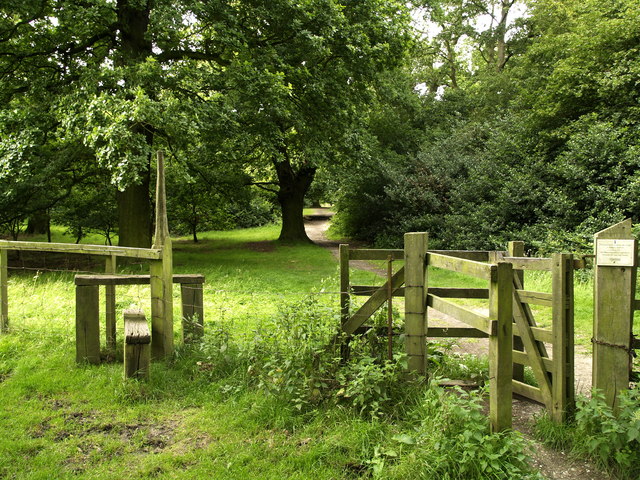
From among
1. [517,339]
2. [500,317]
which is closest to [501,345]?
[500,317]

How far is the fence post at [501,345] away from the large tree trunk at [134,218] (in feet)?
42.4

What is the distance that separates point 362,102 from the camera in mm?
17281

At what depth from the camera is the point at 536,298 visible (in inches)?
181

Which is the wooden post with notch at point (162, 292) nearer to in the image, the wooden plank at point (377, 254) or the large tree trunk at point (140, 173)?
the wooden plank at point (377, 254)

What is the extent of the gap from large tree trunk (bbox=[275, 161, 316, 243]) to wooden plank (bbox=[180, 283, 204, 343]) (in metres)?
16.0

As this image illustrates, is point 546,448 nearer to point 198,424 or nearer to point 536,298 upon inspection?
point 536,298

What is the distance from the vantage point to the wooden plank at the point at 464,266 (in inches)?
138

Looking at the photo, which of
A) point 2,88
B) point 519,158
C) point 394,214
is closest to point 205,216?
point 394,214

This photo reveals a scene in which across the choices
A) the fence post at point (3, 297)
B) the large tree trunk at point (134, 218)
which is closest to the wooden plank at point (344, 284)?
the fence post at point (3, 297)

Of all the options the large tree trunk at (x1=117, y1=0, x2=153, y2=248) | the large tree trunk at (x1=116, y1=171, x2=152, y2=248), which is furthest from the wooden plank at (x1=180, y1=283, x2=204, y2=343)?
the large tree trunk at (x1=116, y1=171, x2=152, y2=248)

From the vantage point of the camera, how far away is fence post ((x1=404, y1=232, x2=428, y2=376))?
14.6 feet

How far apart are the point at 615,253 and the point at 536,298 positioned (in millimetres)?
825

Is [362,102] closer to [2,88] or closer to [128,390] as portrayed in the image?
[2,88]

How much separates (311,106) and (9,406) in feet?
41.4
